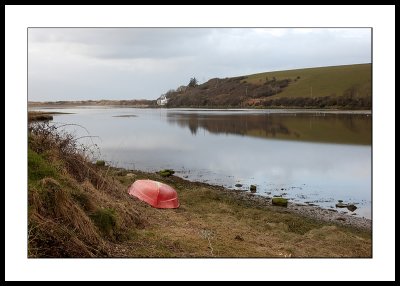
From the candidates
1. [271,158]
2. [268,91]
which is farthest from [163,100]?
[271,158]

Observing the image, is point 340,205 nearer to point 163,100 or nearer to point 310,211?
point 310,211

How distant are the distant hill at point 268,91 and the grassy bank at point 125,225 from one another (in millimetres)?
61867

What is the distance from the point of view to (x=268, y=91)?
86250mm

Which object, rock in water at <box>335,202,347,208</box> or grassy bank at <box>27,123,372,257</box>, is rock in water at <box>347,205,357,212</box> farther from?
grassy bank at <box>27,123,372,257</box>

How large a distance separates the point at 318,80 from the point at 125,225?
7832 cm

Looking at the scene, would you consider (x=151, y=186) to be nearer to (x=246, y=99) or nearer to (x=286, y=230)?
(x=286, y=230)

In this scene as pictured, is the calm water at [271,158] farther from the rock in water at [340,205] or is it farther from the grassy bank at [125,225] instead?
the grassy bank at [125,225]

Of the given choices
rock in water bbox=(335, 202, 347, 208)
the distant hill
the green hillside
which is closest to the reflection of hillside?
the green hillside

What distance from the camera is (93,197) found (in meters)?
8.55

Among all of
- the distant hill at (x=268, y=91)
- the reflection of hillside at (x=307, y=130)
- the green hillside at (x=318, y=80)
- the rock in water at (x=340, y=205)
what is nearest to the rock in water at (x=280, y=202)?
the rock in water at (x=340, y=205)

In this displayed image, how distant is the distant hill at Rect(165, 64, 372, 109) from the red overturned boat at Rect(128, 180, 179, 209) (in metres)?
61.4

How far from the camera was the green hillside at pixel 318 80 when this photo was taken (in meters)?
66.3

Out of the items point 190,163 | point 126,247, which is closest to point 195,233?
point 126,247
